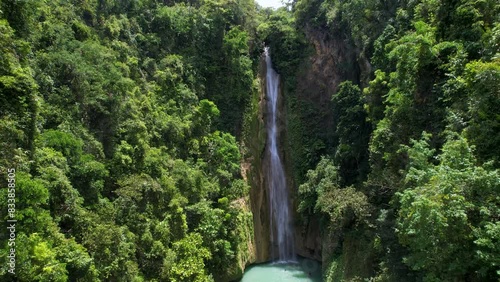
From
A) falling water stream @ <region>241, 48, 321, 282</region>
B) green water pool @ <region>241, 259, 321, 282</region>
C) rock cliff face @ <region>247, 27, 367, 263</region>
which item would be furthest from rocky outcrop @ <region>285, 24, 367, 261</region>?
green water pool @ <region>241, 259, 321, 282</region>

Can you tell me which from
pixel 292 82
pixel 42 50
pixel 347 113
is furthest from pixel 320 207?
pixel 42 50

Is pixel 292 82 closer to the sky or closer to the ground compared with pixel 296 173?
closer to the sky

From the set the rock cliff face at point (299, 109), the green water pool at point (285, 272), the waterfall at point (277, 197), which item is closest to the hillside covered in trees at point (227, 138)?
the rock cliff face at point (299, 109)

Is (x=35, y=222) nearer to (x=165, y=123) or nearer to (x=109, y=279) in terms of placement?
(x=109, y=279)

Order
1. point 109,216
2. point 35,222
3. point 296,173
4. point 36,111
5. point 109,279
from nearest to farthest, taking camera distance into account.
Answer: point 35,222, point 36,111, point 109,279, point 109,216, point 296,173

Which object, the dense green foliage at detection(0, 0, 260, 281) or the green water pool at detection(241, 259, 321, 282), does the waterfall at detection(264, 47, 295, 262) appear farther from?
the dense green foliage at detection(0, 0, 260, 281)

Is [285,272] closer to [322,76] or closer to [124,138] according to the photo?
[124,138]

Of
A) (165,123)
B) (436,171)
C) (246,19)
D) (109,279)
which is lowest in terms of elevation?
(109,279)
